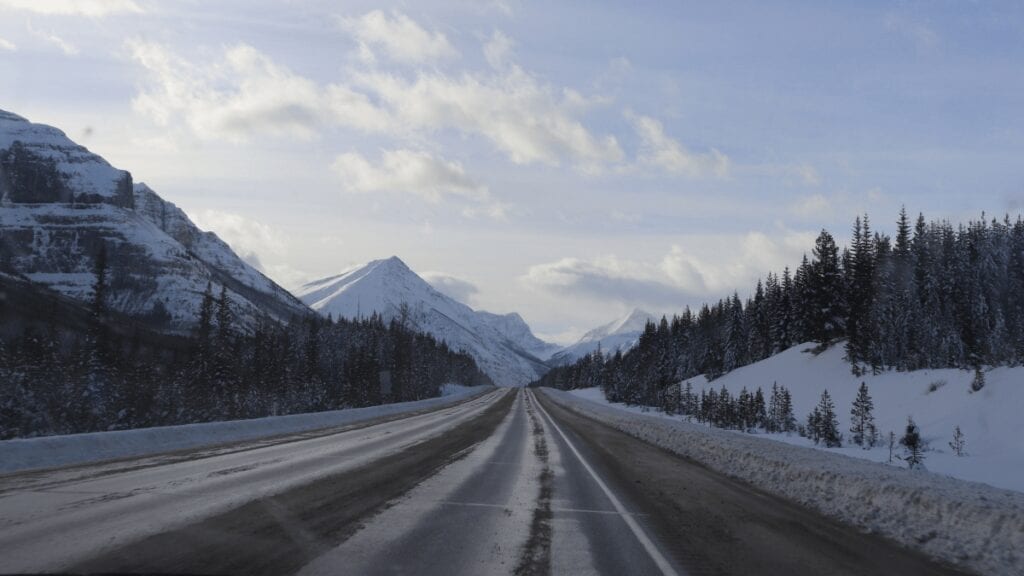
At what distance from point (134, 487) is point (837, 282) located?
78503 millimetres

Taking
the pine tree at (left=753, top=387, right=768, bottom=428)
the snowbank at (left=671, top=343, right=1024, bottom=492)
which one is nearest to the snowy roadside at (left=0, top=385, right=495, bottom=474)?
the snowbank at (left=671, top=343, right=1024, bottom=492)

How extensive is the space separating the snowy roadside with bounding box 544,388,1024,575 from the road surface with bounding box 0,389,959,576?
1.70ft

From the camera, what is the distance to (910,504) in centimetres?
880

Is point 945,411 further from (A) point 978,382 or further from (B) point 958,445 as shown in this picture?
(B) point 958,445

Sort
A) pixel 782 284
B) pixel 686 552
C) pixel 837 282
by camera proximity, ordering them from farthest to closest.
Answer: pixel 782 284, pixel 837 282, pixel 686 552

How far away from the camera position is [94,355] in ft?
149

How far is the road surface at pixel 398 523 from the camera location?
562cm

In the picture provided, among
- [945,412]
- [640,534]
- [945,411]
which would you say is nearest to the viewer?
[640,534]

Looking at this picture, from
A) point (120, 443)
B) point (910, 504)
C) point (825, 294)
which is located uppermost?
point (825, 294)

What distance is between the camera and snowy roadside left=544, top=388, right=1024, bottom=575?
23.4 ft

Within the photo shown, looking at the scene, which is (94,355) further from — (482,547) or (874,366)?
(874,366)

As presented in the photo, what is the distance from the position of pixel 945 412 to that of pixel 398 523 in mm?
37425

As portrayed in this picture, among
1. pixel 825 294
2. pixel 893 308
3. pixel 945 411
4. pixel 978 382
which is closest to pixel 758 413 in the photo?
pixel 945 411

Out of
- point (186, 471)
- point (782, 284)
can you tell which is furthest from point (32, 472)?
point (782, 284)
